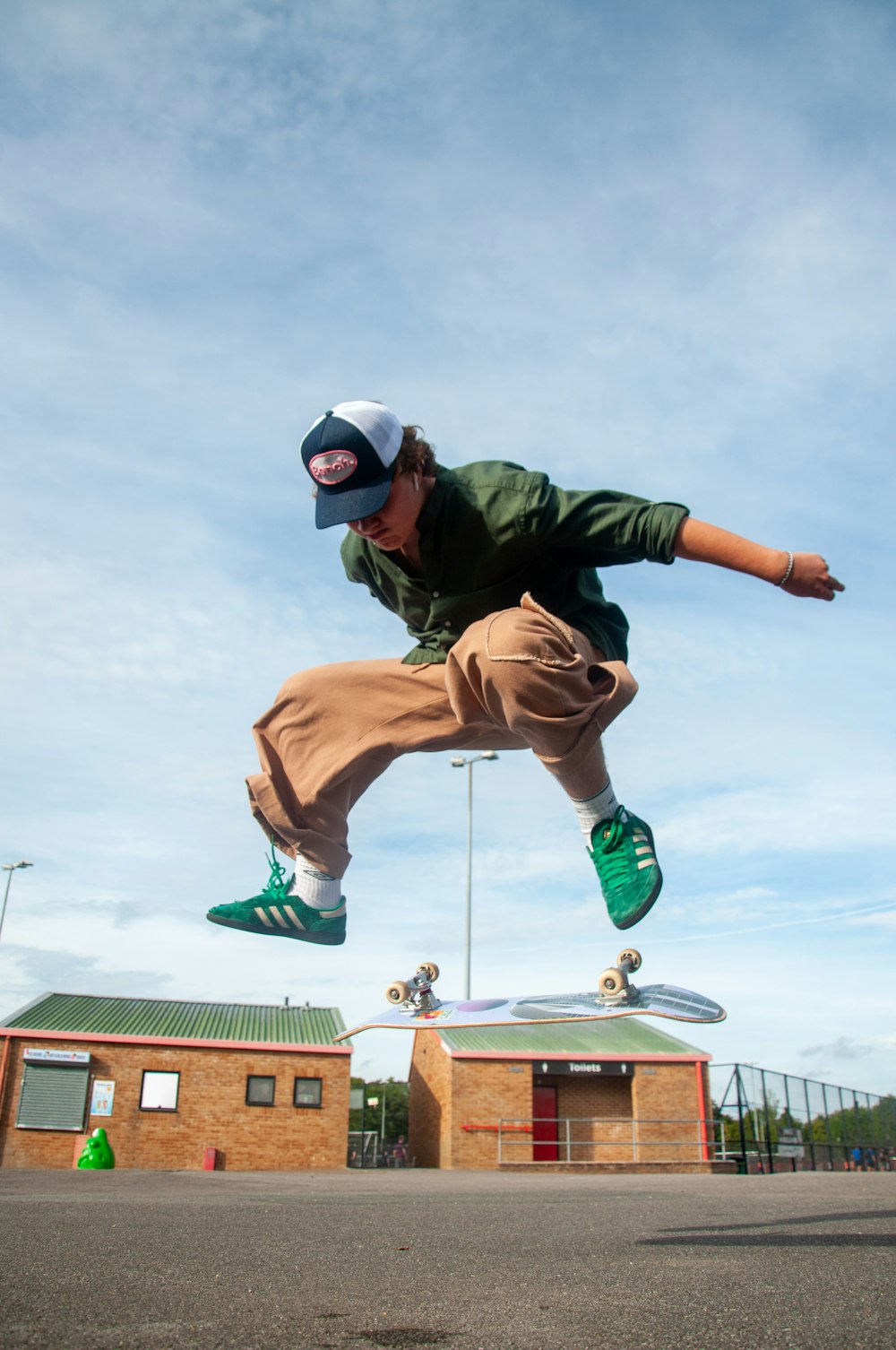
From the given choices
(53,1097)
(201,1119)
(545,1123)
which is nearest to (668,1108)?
(545,1123)

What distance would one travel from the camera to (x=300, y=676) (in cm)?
468

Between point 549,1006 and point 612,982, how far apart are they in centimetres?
45

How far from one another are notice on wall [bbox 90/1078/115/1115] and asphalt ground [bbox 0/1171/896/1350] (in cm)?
2378

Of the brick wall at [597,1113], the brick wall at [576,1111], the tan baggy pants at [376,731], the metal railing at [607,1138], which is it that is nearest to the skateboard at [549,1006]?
the tan baggy pants at [376,731]

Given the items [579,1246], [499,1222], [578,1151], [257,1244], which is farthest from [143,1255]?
[578,1151]

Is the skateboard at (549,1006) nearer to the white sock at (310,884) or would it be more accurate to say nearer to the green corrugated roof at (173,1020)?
the white sock at (310,884)

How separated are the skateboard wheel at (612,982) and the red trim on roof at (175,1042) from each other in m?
24.3

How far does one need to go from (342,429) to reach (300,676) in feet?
4.28

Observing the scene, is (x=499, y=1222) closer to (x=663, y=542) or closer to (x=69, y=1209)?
(x=69, y=1209)

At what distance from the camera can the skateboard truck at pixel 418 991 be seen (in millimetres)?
5484

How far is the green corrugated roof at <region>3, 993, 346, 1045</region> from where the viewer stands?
26641 millimetres

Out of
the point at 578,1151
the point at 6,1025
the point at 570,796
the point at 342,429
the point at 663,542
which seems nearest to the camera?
the point at 663,542

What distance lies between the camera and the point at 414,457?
398cm

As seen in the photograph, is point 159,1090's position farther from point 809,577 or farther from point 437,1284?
point 809,577
